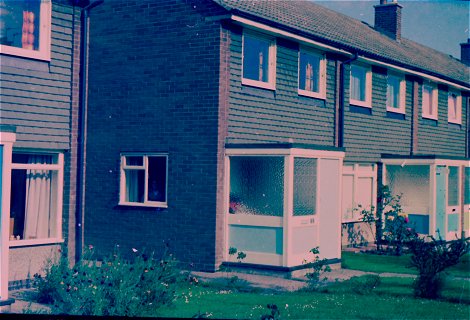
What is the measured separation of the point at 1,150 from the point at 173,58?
5647 millimetres

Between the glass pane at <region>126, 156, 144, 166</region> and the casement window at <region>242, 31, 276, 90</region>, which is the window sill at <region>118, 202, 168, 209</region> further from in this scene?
the casement window at <region>242, 31, 276, 90</region>

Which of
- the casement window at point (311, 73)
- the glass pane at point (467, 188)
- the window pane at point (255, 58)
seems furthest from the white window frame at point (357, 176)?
the window pane at point (255, 58)

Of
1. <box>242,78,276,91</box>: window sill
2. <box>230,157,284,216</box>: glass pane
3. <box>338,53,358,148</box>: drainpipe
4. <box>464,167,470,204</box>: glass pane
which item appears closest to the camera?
<box>230,157,284,216</box>: glass pane

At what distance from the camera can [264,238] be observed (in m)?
13.4

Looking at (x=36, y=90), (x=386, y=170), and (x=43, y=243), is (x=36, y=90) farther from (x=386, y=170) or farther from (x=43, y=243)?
(x=386, y=170)

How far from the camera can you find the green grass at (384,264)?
47.4ft

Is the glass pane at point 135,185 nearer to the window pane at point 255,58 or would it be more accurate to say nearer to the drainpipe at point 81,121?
the drainpipe at point 81,121

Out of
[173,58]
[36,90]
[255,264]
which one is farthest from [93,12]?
[255,264]

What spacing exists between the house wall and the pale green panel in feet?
6.50

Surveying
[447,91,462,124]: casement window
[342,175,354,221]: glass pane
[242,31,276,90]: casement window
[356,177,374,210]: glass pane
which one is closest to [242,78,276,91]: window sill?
[242,31,276,90]: casement window

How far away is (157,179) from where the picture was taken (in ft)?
47.5

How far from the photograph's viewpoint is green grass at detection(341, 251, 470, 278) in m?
14.5

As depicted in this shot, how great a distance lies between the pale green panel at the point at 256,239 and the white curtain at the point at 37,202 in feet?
12.6

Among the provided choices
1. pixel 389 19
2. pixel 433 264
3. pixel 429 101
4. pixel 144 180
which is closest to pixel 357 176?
pixel 429 101
